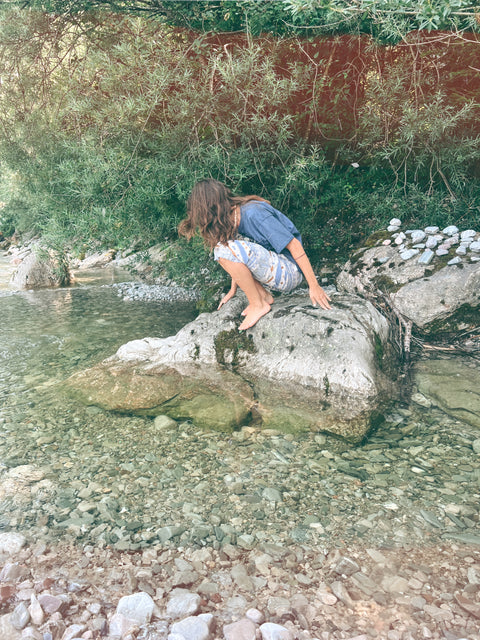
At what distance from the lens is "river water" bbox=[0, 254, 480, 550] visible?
269cm

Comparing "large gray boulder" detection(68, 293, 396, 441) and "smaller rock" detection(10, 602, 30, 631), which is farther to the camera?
"large gray boulder" detection(68, 293, 396, 441)

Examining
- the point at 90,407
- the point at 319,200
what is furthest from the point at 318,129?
the point at 90,407

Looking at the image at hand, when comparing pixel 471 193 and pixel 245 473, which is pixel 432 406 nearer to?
pixel 245 473

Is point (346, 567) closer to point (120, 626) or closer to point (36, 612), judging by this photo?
point (120, 626)

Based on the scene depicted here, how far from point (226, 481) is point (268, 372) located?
157cm

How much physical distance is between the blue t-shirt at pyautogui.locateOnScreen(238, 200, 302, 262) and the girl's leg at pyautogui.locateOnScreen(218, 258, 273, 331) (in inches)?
14.6

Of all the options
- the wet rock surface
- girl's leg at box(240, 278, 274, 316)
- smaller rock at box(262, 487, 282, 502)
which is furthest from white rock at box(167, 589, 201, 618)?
girl's leg at box(240, 278, 274, 316)

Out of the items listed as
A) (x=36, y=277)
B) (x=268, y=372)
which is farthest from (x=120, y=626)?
(x=36, y=277)

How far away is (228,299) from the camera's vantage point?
532 centimetres

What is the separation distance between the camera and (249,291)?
4.71 metres

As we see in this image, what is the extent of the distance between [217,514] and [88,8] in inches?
232

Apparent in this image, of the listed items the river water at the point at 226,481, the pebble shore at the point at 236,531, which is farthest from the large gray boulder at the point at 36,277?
the pebble shore at the point at 236,531

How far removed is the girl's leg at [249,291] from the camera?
4.52 meters

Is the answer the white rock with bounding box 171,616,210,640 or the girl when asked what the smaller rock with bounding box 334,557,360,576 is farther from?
the girl
